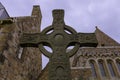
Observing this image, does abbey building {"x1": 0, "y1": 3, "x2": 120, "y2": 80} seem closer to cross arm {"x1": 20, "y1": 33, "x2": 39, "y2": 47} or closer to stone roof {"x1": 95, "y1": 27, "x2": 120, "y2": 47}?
stone roof {"x1": 95, "y1": 27, "x2": 120, "y2": 47}

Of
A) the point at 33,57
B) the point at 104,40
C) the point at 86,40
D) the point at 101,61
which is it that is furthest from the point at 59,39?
the point at 104,40

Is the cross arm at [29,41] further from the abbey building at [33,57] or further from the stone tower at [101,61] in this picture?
the stone tower at [101,61]

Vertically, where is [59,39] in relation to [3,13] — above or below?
below

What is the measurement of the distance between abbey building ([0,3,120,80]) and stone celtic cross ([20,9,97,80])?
110 inches

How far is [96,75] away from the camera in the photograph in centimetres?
1867

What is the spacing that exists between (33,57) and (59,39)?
7957 millimetres

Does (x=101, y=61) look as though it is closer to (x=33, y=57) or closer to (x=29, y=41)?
(x=33, y=57)

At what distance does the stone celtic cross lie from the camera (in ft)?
12.9

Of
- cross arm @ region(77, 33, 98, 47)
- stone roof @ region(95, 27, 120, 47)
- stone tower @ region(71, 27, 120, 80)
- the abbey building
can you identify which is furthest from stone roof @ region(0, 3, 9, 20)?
stone roof @ region(95, 27, 120, 47)

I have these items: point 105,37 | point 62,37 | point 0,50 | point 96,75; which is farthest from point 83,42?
point 105,37

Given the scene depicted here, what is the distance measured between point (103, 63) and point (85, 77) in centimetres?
848

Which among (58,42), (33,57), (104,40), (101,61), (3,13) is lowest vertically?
(58,42)

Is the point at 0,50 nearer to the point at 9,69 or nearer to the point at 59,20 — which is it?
→ the point at 9,69

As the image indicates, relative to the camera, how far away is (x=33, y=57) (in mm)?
12047
